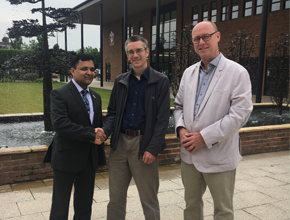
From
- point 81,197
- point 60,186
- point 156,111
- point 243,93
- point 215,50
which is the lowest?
point 81,197

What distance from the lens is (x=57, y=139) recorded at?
2652 millimetres

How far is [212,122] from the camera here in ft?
7.58

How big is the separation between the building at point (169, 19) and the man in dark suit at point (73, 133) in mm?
10025

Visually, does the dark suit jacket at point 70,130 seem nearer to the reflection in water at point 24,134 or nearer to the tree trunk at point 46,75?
the reflection in water at point 24,134

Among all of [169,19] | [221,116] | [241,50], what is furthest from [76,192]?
[169,19]

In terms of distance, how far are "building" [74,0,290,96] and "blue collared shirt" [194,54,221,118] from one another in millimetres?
10174

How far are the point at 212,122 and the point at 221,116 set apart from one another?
0.09 m

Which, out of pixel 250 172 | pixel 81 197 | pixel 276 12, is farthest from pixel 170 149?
pixel 276 12

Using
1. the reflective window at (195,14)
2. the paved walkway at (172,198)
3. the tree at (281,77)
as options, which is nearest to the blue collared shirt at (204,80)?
the paved walkway at (172,198)

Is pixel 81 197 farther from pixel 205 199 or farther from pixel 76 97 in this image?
pixel 205 199

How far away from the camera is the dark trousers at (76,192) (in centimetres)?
263

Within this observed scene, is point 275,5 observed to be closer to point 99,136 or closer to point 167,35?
point 167,35

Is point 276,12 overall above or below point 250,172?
above

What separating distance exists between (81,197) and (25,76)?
522 cm
